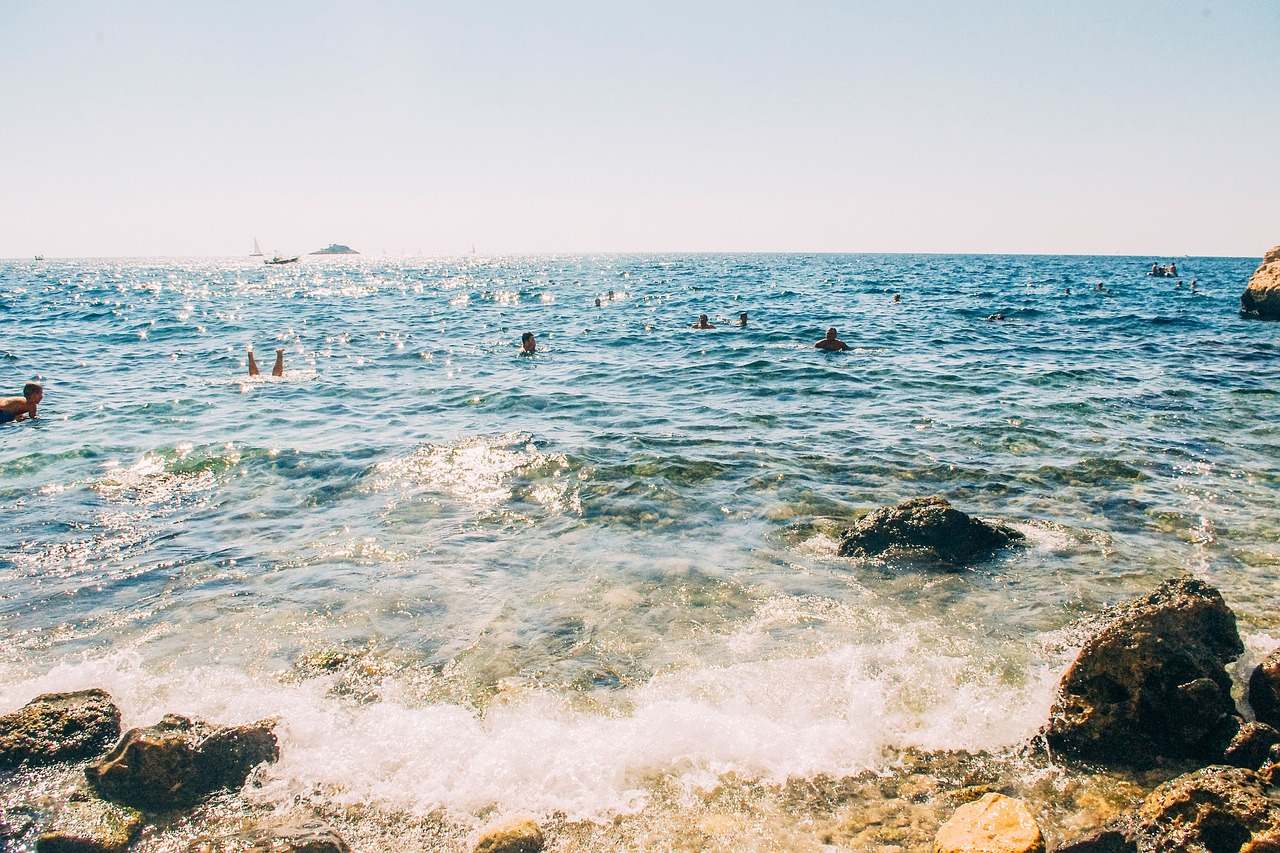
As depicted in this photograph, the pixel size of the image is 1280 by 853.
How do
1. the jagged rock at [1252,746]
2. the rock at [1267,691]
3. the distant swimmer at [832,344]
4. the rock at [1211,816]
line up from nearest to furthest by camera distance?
the rock at [1211,816] < the jagged rock at [1252,746] < the rock at [1267,691] < the distant swimmer at [832,344]

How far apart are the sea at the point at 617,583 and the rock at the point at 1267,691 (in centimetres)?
61

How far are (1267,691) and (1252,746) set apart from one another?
599 millimetres

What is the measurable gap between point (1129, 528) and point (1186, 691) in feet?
13.1

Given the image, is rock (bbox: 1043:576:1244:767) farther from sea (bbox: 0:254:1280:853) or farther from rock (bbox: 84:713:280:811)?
rock (bbox: 84:713:280:811)

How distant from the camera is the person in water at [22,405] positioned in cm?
1259

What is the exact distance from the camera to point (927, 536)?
279 inches

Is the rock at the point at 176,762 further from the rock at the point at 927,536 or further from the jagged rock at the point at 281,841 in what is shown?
the rock at the point at 927,536

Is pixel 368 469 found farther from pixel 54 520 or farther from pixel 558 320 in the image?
pixel 558 320

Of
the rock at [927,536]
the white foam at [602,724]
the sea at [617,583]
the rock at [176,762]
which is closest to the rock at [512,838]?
the sea at [617,583]

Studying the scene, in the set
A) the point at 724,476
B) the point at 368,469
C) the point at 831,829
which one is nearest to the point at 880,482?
the point at 724,476

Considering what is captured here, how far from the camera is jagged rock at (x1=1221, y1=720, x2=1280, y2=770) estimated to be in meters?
3.87

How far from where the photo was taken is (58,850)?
3592 millimetres

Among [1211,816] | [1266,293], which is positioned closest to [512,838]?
[1211,816]

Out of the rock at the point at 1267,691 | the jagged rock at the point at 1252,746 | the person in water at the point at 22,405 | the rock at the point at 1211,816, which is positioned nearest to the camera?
the rock at the point at 1211,816
